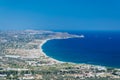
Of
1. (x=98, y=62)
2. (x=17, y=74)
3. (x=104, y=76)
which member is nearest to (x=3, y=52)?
(x=98, y=62)

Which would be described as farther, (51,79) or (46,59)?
(46,59)

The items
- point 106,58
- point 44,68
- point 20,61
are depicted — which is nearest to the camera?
point 44,68

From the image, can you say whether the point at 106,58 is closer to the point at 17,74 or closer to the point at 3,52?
the point at 3,52

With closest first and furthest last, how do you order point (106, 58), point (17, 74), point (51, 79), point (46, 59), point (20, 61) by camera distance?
point (51, 79)
point (17, 74)
point (20, 61)
point (46, 59)
point (106, 58)

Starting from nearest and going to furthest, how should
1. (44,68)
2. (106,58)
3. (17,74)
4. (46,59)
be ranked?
(17,74)
(44,68)
(46,59)
(106,58)

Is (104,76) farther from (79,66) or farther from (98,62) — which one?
(98,62)

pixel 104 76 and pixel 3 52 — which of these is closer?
pixel 104 76

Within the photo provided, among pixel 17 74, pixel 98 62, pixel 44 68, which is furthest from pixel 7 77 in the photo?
pixel 98 62

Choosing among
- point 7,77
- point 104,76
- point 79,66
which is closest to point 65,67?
point 79,66

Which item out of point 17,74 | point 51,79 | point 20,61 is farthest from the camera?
point 20,61
